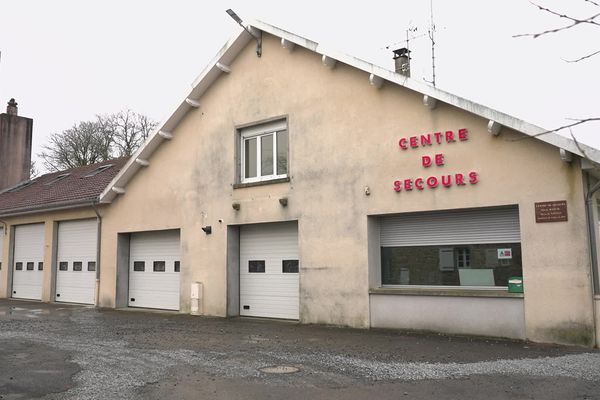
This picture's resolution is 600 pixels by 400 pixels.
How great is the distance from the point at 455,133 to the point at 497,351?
4373 millimetres

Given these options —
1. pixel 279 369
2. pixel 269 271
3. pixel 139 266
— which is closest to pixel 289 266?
pixel 269 271

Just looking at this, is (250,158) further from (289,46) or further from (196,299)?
(196,299)

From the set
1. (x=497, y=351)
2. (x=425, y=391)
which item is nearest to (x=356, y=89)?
(x=497, y=351)

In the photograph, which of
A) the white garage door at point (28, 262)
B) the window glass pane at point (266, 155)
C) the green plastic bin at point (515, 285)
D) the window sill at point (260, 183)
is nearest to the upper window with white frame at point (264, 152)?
the window glass pane at point (266, 155)

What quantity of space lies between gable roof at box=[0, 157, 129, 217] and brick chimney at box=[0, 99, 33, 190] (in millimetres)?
935

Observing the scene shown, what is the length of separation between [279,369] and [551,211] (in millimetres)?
5679

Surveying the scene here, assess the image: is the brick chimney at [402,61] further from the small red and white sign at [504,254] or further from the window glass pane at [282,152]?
the small red and white sign at [504,254]

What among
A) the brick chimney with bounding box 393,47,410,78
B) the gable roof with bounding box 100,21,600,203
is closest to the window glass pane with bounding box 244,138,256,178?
the gable roof with bounding box 100,21,600,203

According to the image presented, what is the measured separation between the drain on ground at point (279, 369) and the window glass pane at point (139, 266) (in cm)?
1039

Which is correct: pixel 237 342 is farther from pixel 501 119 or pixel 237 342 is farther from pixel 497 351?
pixel 501 119

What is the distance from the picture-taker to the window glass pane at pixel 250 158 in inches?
577

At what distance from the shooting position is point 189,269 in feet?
50.3

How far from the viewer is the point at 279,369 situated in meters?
7.76

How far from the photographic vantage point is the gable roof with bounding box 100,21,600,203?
957cm
